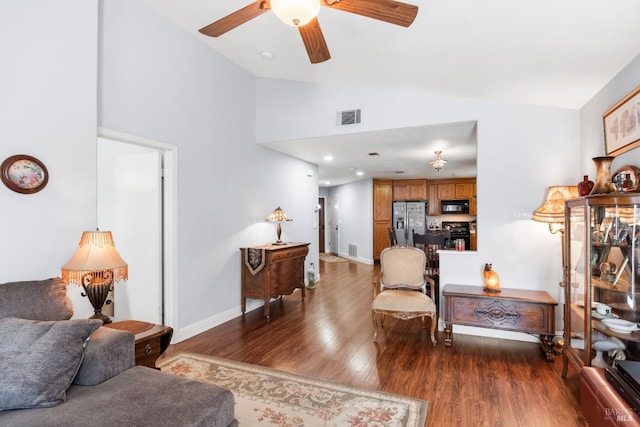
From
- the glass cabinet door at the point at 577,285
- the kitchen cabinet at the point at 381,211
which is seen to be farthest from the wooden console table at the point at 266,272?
the kitchen cabinet at the point at 381,211

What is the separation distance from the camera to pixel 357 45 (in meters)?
3.00

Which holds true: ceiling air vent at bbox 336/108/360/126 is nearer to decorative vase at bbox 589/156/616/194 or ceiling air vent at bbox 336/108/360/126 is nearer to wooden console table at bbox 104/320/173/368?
decorative vase at bbox 589/156/616/194

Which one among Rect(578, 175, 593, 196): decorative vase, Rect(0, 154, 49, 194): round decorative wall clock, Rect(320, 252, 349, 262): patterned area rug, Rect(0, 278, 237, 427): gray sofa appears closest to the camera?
Rect(0, 278, 237, 427): gray sofa

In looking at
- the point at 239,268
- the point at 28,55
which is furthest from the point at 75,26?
Result: the point at 239,268

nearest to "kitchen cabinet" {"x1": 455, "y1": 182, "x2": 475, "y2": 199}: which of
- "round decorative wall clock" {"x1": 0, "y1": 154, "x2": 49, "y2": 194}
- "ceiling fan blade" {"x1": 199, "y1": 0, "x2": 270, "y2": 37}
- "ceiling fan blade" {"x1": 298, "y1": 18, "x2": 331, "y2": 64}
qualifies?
"ceiling fan blade" {"x1": 298, "y1": 18, "x2": 331, "y2": 64}

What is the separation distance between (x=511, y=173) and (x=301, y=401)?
302cm

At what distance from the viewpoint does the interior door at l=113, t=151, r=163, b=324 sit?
3389 mm

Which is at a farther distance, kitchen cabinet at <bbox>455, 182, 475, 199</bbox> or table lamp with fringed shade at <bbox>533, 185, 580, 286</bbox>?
kitchen cabinet at <bbox>455, 182, 475, 199</bbox>

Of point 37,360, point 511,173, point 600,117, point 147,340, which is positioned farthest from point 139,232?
point 600,117

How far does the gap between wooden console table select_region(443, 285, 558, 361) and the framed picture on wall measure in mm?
1392

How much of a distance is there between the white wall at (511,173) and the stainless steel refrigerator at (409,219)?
480 cm

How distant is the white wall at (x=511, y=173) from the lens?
129 inches

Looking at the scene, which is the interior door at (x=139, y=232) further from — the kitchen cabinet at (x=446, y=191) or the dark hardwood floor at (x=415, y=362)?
the kitchen cabinet at (x=446, y=191)

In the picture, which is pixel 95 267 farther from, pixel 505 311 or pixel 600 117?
pixel 600 117
